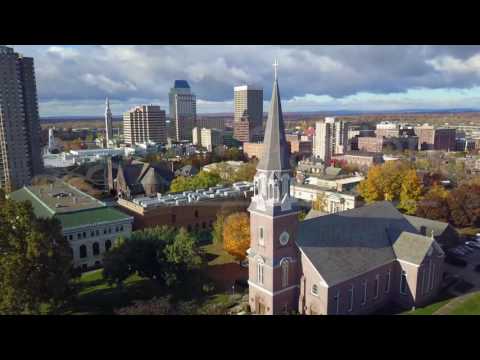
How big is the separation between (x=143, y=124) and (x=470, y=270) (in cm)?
9533

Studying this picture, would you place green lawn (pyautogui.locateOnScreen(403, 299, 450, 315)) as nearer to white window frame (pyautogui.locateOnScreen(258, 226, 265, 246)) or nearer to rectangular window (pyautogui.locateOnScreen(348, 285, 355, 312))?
rectangular window (pyautogui.locateOnScreen(348, 285, 355, 312))

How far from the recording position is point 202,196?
1478 inches

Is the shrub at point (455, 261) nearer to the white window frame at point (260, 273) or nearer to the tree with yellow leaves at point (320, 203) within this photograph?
the tree with yellow leaves at point (320, 203)

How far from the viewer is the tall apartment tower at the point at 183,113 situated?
123 meters

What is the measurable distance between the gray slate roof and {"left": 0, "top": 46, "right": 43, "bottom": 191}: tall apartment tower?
152 feet

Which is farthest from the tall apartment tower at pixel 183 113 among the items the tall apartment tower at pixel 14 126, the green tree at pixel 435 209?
the green tree at pixel 435 209

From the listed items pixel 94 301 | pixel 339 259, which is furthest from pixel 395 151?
pixel 94 301

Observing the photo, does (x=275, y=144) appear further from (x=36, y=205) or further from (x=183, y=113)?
(x=183, y=113)

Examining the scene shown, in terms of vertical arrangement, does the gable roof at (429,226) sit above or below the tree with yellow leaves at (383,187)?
below

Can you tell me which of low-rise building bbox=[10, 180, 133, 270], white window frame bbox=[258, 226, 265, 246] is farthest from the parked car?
low-rise building bbox=[10, 180, 133, 270]

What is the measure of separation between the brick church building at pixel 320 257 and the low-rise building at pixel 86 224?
15.5 metres

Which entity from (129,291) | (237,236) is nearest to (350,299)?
(237,236)
